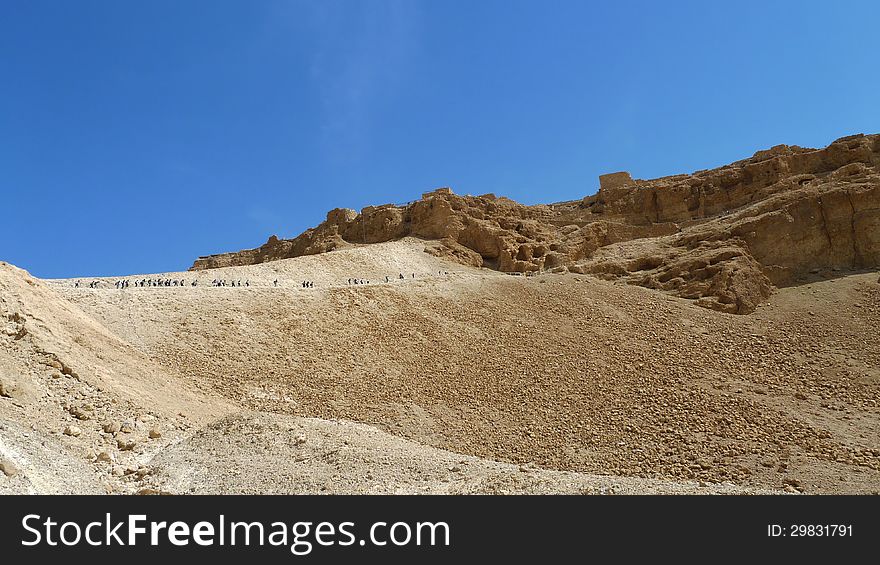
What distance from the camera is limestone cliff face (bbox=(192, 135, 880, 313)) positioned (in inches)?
904

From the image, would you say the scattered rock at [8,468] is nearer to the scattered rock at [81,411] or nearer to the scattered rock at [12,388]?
the scattered rock at [81,411]

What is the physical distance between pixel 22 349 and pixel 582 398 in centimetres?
1188

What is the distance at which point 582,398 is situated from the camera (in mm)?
14289

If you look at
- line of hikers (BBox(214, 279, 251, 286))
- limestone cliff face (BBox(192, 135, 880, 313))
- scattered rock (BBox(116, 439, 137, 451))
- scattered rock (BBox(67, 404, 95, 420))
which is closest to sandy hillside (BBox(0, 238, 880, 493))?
scattered rock (BBox(116, 439, 137, 451))

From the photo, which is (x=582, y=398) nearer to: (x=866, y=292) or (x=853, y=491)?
(x=853, y=491)

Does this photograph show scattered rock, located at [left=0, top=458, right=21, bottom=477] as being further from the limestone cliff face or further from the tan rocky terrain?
the limestone cliff face

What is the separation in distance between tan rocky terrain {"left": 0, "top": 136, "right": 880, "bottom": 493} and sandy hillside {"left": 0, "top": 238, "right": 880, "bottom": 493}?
67 millimetres

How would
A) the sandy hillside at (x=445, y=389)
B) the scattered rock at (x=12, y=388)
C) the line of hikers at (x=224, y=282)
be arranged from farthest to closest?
the line of hikers at (x=224, y=282), the scattered rock at (x=12, y=388), the sandy hillside at (x=445, y=389)

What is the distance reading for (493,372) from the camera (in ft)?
52.5

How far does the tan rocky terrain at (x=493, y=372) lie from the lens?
960 cm

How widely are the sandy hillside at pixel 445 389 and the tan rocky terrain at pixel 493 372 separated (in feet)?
0.22

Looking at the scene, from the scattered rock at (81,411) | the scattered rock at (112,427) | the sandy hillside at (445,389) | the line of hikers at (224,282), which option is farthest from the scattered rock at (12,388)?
the line of hikers at (224,282)
